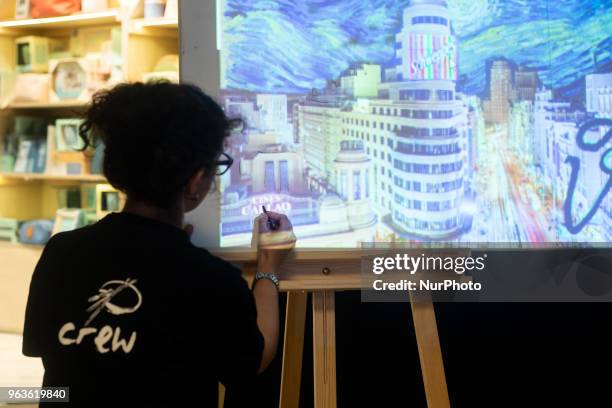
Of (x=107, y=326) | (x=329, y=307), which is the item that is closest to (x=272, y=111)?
(x=329, y=307)

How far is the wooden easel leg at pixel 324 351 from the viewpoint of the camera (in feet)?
5.53

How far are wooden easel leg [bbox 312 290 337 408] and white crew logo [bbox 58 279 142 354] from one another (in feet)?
2.35

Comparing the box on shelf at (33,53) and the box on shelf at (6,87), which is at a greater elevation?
the box on shelf at (33,53)

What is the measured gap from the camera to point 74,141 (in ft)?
12.5

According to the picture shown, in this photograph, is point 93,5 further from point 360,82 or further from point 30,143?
point 360,82

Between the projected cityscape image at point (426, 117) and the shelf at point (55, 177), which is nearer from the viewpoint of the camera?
the projected cityscape image at point (426, 117)

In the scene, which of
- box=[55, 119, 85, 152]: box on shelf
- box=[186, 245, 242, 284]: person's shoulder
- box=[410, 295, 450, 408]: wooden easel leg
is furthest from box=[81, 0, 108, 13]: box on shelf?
box=[186, 245, 242, 284]: person's shoulder

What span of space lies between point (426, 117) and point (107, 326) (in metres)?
0.94

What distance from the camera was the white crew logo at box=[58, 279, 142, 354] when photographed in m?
1.04

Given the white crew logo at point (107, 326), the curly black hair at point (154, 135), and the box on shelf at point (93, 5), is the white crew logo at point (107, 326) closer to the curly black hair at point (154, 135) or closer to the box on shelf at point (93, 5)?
the curly black hair at point (154, 135)

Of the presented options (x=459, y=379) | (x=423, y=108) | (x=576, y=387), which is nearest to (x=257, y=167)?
(x=423, y=108)

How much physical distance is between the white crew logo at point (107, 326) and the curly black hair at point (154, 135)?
0.13 meters

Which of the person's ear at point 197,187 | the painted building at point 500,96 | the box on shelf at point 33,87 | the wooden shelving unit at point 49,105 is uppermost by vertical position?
the box on shelf at point 33,87

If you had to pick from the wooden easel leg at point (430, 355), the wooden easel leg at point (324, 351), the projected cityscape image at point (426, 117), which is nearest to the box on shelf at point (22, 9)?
the projected cityscape image at point (426, 117)
